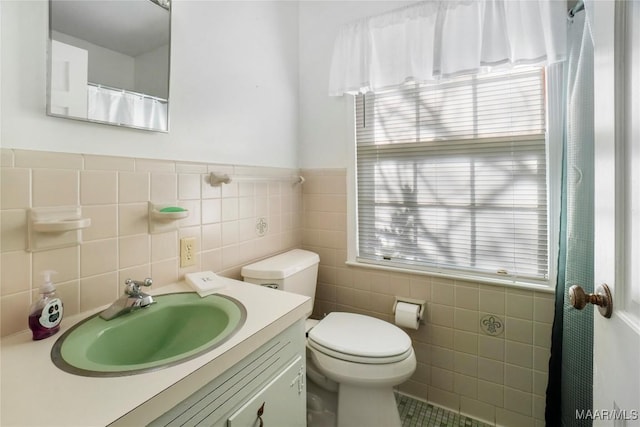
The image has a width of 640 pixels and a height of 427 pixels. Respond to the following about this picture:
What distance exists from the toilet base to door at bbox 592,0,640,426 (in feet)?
2.55

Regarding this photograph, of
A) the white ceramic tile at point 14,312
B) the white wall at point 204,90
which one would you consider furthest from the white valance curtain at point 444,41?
the white ceramic tile at point 14,312

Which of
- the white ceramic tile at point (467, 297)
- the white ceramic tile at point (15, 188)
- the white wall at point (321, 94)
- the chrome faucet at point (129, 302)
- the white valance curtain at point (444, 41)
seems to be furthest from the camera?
the white wall at point (321, 94)

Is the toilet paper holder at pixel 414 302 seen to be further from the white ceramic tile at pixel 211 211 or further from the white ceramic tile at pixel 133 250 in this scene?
the white ceramic tile at pixel 133 250

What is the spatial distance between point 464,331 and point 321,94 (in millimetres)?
Answer: 1575

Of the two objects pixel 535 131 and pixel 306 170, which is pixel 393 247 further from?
pixel 535 131

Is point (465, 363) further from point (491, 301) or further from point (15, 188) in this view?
point (15, 188)

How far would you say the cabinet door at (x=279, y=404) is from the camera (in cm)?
74

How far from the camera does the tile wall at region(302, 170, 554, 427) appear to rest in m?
1.33

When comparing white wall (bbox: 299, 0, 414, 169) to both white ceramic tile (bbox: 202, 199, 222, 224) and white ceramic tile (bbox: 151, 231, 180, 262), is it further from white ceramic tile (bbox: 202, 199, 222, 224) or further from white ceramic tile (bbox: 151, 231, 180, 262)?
white ceramic tile (bbox: 151, 231, 180, 262)

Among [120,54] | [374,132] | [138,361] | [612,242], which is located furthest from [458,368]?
[120,54]

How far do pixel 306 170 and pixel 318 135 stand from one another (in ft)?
0.77

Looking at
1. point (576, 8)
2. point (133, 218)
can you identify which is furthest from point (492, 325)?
point (133, 218)

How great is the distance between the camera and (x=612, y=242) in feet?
1.85

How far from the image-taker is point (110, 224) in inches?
36.3
